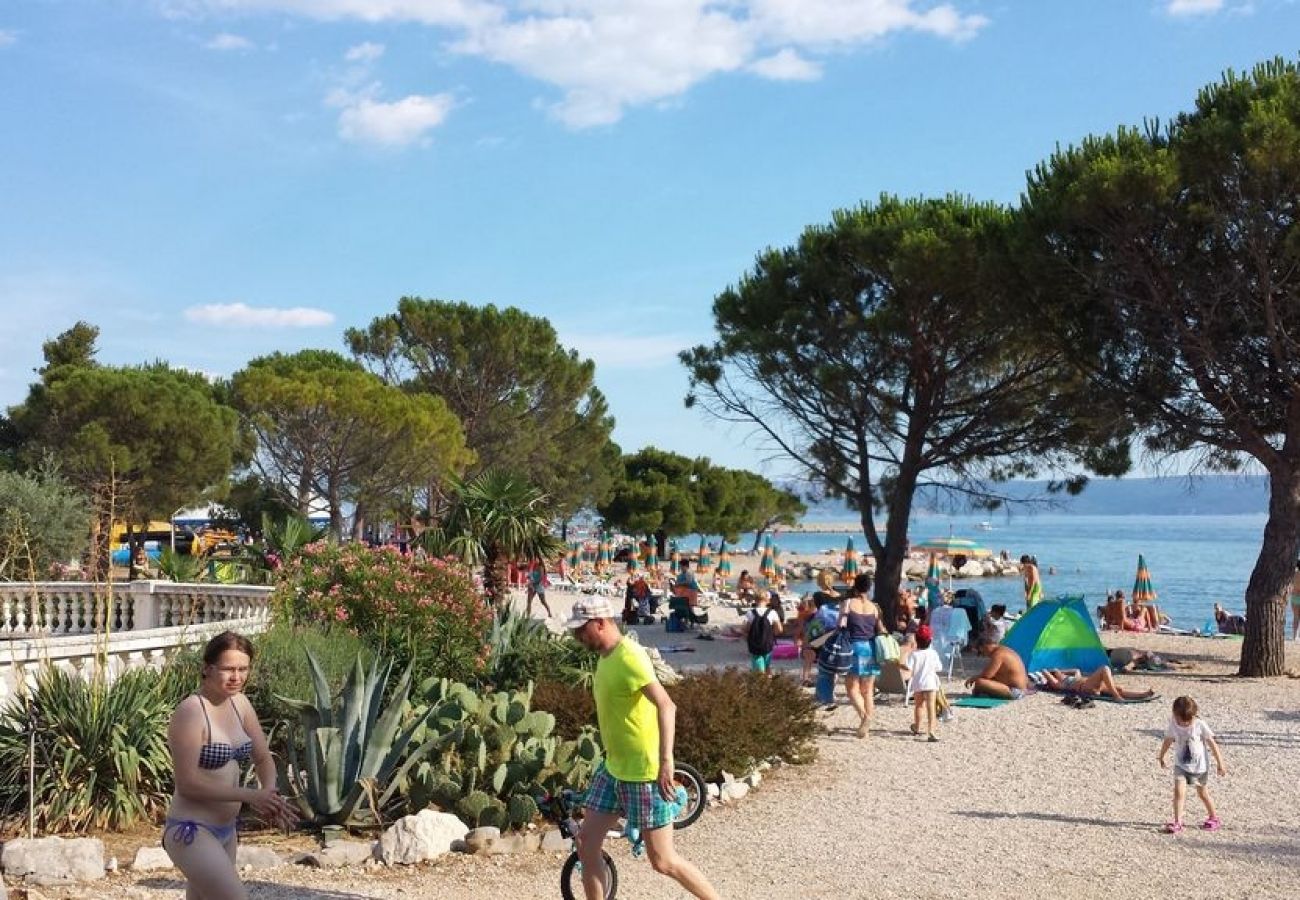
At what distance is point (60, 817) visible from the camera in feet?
21.7

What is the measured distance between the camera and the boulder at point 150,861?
598cm

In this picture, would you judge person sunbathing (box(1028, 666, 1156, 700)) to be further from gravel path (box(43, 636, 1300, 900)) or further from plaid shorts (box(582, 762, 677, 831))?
plaid shorts (box(582, 762, 677, 831))

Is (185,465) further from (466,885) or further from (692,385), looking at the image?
(466,885)

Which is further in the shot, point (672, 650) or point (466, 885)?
point (672, 650)

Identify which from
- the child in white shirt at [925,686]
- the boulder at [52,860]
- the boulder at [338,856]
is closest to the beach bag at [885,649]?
the child in white shirt at [925,686]

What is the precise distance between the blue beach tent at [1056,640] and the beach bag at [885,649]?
2327 mm

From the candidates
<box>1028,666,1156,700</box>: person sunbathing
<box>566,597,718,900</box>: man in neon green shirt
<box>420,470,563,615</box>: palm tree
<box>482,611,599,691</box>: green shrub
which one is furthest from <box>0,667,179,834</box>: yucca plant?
<box>420,470,563,615</box>: palm tree

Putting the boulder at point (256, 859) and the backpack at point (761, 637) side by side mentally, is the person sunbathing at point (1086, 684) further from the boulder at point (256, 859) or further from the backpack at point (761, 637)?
the boulder at point (256, 859)

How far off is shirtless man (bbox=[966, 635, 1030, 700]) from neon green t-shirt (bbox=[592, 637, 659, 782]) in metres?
8.99

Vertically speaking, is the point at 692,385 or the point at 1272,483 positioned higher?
the point at 692,385

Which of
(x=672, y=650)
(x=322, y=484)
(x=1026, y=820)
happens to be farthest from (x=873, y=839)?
(x=322, y=484)

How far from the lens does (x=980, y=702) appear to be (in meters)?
12.8

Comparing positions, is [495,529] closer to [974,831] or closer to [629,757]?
[974,831]

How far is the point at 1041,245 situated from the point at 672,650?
26.3 feet
